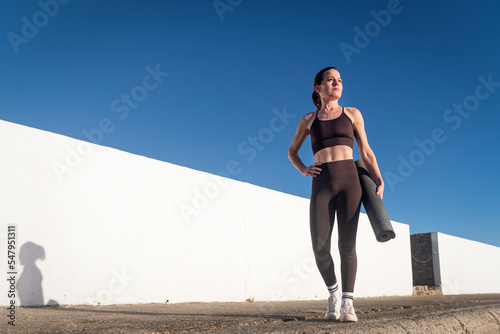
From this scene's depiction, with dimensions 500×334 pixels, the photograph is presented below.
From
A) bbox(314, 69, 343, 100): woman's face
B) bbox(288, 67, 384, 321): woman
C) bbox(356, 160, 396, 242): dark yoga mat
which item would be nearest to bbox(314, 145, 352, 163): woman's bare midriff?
bbox(288, 67, 384, 321): woman

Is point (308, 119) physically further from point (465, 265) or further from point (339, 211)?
point (465, 265)

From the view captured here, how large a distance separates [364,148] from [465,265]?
620 inches

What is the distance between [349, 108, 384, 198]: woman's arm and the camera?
244 cm

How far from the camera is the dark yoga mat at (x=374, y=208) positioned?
217cm

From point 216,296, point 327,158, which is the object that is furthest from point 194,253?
point 327,158

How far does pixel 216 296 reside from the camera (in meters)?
6.82

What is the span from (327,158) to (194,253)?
4676 mm

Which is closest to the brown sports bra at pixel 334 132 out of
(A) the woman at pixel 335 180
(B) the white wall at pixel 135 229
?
(A) the woman at pixel 335 180

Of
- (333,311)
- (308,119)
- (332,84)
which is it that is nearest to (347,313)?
(333,311)

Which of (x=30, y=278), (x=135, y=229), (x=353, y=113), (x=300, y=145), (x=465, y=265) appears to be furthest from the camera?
(x=465, y=265)

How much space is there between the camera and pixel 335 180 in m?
2.31

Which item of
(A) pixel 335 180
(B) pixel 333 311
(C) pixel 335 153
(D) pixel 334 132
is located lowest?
(B) pixel 333 311

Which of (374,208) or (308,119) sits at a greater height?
(308,119)

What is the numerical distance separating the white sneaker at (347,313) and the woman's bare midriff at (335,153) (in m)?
0.79
